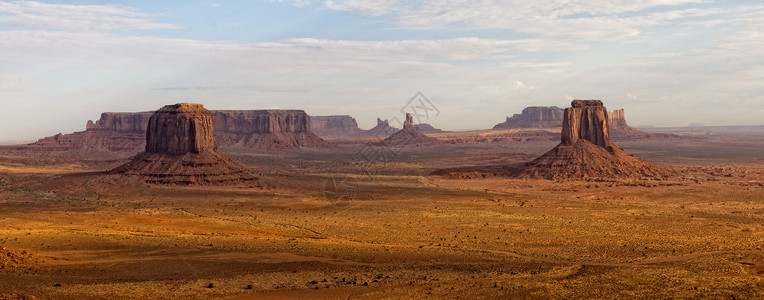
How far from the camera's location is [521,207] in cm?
6106

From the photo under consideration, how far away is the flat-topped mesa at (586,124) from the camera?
9694 centimetres

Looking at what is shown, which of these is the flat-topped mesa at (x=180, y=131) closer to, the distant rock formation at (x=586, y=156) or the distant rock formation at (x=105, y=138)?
the distant rock formation at (x=586, y=156)

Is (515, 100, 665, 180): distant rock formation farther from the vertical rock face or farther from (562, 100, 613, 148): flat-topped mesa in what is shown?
the vertical rock face

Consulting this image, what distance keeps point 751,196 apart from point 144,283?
6820 cm

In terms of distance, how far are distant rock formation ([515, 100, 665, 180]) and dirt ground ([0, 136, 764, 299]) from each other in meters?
14.1

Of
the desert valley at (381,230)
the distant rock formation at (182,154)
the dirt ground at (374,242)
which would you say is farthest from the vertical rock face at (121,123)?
the dirt ground at (374,242)

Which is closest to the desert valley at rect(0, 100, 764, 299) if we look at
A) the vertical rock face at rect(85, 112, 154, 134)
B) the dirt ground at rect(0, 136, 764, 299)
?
the dirt ground at rect(0, 136, 764, 299)

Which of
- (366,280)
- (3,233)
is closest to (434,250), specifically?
(366,280)

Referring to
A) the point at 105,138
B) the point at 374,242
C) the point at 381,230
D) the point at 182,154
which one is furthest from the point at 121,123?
the point at 374,242

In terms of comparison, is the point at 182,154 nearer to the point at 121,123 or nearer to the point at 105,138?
the point at 105,138

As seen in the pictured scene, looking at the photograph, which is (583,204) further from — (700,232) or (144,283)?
(144,283)

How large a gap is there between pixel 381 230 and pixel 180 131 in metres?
45.4

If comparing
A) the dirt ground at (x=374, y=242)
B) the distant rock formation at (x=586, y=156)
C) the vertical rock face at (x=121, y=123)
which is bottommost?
the dirt ground at (x=374, y=242)

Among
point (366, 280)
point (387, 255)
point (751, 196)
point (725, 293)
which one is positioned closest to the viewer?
point (725, 293)
